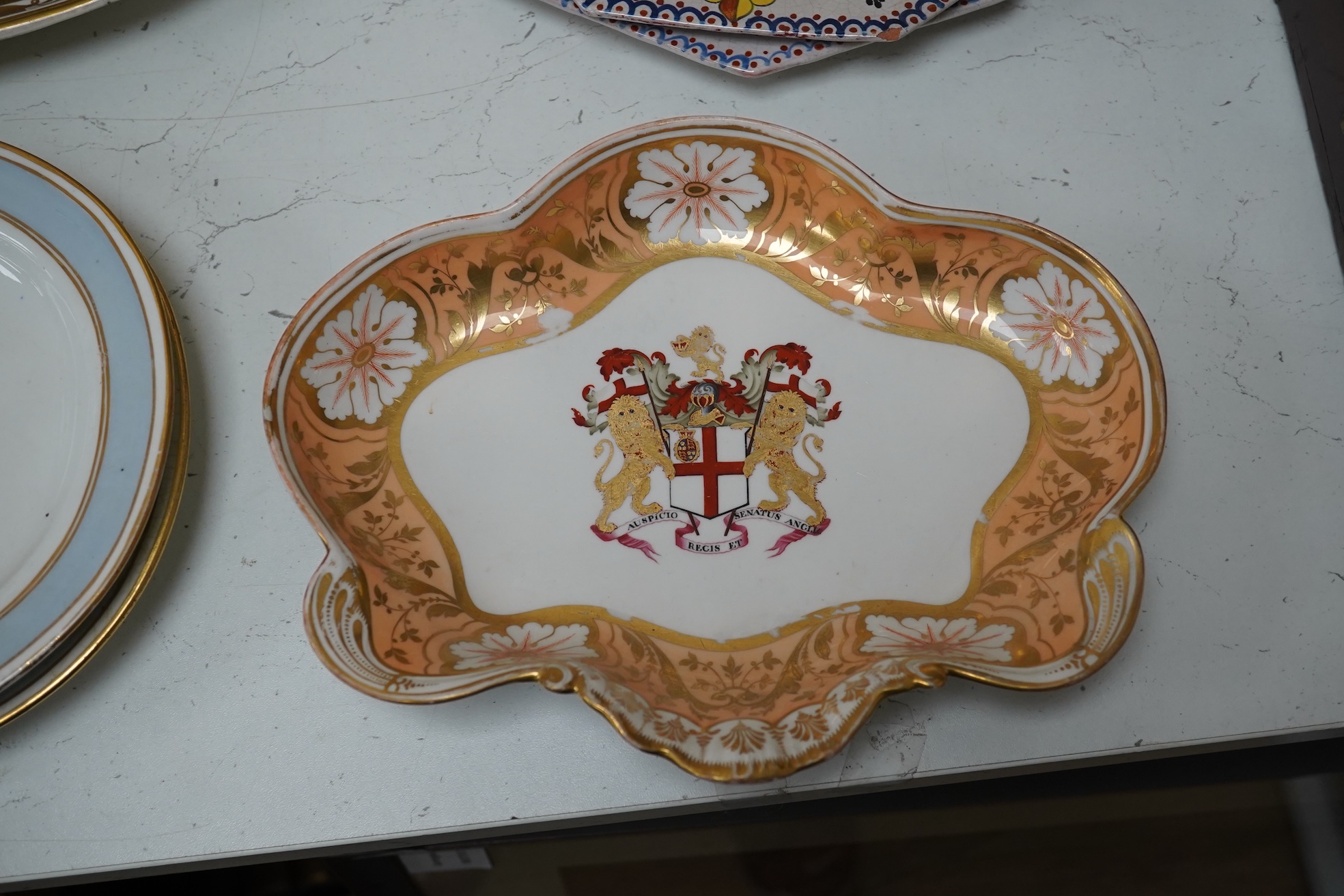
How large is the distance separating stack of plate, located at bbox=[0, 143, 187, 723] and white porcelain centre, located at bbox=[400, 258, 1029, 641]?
0.18m

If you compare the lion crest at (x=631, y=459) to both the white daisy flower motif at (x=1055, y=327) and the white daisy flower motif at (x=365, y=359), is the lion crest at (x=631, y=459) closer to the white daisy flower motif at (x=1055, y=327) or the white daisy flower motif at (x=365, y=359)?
the white daisy flower motif at (x=365, y=359)

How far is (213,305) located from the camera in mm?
715

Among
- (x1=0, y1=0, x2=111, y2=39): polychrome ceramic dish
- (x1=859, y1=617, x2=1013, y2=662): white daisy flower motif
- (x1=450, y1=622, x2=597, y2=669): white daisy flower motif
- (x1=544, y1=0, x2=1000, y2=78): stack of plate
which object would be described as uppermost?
(x1=0, y1=0, x2=111, y2=39): polychrome ceramic dish

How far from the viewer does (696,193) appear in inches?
28.2

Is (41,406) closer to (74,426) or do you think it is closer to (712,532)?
(74,426)

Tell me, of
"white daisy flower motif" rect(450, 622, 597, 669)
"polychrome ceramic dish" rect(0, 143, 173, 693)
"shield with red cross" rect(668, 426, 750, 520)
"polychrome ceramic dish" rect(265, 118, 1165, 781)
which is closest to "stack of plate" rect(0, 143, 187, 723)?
"polychrome ceramic dish" rect(0, 143, 173, 693)

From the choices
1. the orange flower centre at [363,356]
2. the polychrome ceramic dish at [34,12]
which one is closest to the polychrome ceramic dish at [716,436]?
the orange flower centre at [363,356]

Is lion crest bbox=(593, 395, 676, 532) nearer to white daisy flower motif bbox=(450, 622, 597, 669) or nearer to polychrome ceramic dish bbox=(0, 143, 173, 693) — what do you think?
white daisy flower motif bbox=(450, 622, 597, 669)

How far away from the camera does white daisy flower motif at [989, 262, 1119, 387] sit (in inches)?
25.2

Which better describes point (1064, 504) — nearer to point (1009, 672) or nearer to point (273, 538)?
point (1009, 672)

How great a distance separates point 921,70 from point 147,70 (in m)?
0.69

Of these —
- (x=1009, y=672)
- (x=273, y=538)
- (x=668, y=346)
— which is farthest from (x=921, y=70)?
(x=273, y=538)

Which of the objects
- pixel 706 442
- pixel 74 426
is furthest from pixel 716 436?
pixel 74 426

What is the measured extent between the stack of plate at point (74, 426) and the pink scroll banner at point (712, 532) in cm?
31
